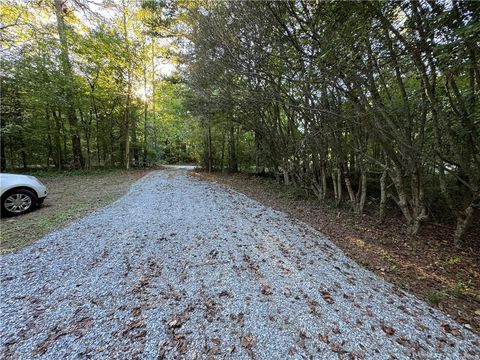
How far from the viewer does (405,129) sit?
4.45 metres

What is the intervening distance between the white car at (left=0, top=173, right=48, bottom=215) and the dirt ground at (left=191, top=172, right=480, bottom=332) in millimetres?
5917

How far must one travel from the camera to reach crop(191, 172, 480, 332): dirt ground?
271cm

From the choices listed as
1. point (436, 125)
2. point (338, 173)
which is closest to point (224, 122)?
point (338, 173)

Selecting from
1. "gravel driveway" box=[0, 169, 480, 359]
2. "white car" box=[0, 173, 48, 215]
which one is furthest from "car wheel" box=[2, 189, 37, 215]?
"gravel driveway" box=[0, 169, 480, 359]

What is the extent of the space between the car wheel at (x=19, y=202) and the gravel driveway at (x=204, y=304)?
2.17 meters

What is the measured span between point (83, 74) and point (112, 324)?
14.6 meters

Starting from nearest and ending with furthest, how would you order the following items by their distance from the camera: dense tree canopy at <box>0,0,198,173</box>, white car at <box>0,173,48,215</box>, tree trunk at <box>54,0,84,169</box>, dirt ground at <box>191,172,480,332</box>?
dirt ground at <box>191,172,480,332</box> → white car at <box>0,173,48,215</box> → dense tree canopy at <box>0,0,198,173</box> → tree trunk at <box>54,0,84,169</box>

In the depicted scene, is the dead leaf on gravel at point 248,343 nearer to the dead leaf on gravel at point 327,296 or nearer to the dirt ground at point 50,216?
the dead leaf on gravel at point 327,296

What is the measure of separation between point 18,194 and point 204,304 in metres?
5.59

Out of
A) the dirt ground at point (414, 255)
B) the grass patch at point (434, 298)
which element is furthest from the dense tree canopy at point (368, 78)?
the grass patch at point (434, 298)

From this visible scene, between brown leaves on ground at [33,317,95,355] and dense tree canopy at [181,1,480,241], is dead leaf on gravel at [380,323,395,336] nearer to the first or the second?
brown leaves on ground at [33,317,95,355]

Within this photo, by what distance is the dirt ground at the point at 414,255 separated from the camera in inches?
107

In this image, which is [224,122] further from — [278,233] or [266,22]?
[278,233]

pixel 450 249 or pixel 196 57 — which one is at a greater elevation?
pixel 196 57
